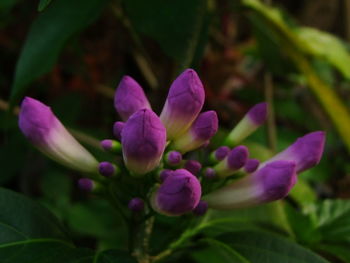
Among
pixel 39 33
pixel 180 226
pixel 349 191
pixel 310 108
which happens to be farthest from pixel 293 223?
pixel 310 108

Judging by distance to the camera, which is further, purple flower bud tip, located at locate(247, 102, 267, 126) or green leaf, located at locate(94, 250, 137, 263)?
purple flower bud tip, located at locate(247, 102, 267, 126)

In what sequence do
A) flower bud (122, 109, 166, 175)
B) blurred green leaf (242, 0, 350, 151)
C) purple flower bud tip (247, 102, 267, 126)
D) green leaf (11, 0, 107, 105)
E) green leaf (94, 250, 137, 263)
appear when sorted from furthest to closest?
blurred green leaf (242, 0, 350, 151)
green leaf (11, 0, 107, 105)
purple flower bud tip (247, 102, 267, 126)
green leaf (94, 250, 137, 263)
flower bud (122, 109, 166, 175)

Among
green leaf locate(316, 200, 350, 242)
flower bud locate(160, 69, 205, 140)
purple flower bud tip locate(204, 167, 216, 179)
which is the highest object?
flower bud locate(160, 69, 205, 140)

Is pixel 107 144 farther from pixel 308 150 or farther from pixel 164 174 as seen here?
pixel 308 150

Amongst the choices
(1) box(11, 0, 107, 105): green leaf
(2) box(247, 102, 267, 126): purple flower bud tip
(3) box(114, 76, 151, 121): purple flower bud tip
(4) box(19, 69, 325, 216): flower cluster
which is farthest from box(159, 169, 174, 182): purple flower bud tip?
(1) box(11, 0, 107, 105): green leaf

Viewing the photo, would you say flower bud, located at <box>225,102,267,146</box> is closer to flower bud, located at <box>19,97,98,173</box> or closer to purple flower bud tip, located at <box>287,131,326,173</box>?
purple flower bud tip, located at <box>287,131,326,173</box>

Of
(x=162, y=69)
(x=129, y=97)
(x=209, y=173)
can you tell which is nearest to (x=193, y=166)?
A: (x=209, y=173)
